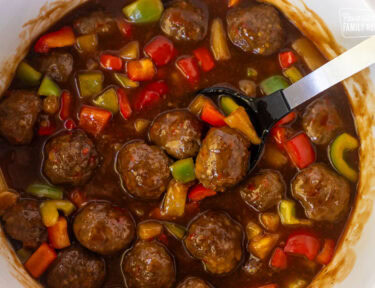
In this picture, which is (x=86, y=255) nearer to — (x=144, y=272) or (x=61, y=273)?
(x=61, y=273)

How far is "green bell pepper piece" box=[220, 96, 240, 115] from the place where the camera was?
3797mm

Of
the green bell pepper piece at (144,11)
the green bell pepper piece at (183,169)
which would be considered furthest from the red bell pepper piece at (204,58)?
the green bell pepper piece at (183,169)

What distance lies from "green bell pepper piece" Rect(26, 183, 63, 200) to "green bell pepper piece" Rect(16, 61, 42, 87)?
2.96 ft

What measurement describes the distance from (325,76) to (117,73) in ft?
5.87

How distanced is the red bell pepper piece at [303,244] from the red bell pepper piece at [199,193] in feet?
2.66

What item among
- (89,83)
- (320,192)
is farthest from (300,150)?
(89,83)

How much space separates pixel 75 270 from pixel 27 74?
5.64ft

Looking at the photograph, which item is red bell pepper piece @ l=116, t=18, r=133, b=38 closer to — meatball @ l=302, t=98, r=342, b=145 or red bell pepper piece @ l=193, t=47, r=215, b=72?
red bell pepper piece @ l=193, t=47, r=215, b=72

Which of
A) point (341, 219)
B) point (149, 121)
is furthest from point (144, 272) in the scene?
point (341, 219)

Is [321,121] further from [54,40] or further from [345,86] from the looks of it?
[54,40]

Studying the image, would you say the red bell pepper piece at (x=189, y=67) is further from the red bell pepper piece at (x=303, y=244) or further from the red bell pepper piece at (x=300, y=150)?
the red bell pepper piece at (x=303, y=244)

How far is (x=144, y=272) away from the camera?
11.3 feet

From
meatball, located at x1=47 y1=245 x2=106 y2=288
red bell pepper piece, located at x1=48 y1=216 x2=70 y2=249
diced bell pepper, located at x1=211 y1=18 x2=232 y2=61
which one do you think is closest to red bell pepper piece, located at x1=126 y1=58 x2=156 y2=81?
diced bell pepper, located at x1=211 y1=18 x2=232 y2=61

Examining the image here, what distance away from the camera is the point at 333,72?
347cm
